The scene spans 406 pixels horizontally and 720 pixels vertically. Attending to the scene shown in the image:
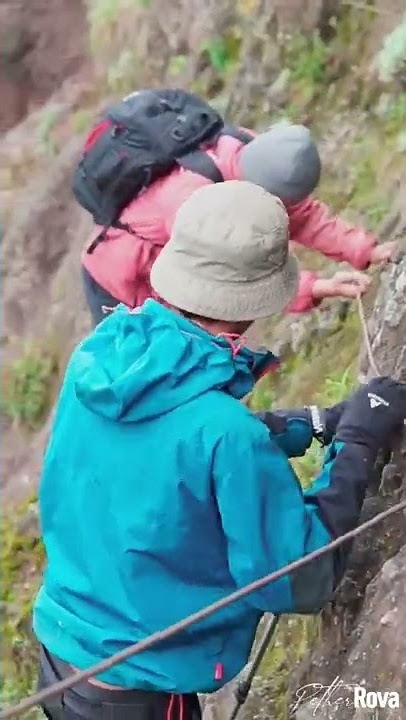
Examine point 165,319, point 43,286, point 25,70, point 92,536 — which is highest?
point 165,319

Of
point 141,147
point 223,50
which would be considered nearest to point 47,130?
point 223,50

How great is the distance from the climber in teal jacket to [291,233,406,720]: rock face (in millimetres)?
353

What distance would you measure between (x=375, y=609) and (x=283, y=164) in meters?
1.72

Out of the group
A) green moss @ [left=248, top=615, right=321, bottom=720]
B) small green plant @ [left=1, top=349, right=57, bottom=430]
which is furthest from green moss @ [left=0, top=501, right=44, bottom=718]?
green moss @ [left=248, top=615, right=321, bottom=720]

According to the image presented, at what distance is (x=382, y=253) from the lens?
3.96 m

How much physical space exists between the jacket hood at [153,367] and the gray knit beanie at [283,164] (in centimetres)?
135

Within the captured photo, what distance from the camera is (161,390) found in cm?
240

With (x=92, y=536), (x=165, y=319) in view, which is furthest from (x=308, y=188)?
(x=92, y=536)

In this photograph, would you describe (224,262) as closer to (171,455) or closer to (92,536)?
(171,455)

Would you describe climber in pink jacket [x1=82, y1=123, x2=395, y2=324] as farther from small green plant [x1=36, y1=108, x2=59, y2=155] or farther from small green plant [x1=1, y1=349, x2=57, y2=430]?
small green plant [x1=36, y1=108, x2=59, y2=155]

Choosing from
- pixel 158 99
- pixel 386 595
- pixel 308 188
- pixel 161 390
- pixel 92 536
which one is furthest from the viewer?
pixel 158 99

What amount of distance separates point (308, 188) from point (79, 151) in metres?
6.84

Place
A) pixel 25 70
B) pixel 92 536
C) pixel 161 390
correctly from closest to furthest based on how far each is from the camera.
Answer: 1. pixel 161 390
2. pixel 92 536
3. pixel 25 70

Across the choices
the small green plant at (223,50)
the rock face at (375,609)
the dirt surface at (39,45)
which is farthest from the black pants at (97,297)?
the dirt surface at (39,45)
